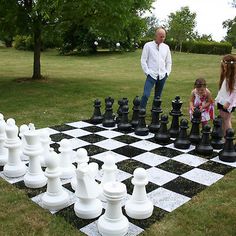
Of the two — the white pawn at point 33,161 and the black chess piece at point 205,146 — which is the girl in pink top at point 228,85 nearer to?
the black chess piece at point 205,146

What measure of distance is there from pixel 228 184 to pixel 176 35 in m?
31.6

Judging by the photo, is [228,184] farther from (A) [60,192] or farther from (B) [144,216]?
(A) [60,192]

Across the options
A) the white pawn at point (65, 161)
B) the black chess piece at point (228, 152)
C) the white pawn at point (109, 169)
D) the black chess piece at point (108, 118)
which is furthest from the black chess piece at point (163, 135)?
the white pawn at point (109, 169)

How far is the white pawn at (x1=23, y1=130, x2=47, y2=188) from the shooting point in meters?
2.99

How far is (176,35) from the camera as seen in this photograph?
33.1m

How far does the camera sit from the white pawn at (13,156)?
319 cm

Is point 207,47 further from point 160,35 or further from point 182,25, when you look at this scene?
point 160,35

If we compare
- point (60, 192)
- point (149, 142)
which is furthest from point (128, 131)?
point (60, 192)

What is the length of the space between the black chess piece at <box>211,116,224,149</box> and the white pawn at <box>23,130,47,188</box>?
83.8 inches

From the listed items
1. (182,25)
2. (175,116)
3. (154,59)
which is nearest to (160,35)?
(154,59)

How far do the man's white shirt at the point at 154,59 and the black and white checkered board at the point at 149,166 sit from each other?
4.34 feet

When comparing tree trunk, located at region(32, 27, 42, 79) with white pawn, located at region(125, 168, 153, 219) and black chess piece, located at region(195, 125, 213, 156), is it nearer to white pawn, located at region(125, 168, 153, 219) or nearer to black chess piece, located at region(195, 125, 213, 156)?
black chess piece, located at region(195, 125, 213, 156)

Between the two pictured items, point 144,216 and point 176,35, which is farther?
point 176,35

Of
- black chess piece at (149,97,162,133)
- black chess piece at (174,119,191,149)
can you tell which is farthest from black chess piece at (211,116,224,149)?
black chess piece at (149,97,162,133)
